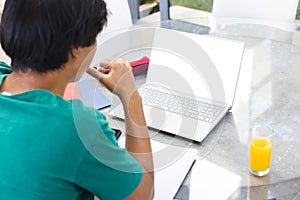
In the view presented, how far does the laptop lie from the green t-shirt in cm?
40

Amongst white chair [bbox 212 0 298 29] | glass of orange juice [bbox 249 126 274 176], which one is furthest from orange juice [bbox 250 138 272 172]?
white chair [bbox 212 0 298 29]

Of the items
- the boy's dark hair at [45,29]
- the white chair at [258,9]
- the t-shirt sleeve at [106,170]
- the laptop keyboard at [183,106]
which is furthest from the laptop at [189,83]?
the white chair at [258,9]

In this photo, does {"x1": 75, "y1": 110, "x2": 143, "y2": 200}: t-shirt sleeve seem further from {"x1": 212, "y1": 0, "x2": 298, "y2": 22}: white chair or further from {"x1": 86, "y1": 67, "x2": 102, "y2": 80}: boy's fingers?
{"x1": 212, "y1": 0, "x2": 298, "y2": 22}: white chair

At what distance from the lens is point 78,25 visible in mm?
839

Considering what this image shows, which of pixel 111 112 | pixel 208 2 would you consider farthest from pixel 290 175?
pixel 208 2

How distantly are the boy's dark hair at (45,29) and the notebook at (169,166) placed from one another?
40 cm

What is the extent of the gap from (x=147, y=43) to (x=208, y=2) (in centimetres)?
127

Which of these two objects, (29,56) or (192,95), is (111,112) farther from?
(29,56)

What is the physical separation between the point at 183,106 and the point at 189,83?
11 centimetres

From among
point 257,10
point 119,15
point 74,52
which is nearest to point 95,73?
point 74,52

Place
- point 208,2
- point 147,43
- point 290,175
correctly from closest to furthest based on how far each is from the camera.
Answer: point 290,175 → point 147,43 → point 208,2

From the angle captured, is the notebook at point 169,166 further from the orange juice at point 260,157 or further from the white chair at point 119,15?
the white chair at point 119,15

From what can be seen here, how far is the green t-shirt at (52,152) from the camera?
2.61 ft

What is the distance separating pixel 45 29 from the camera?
2.66 feet
